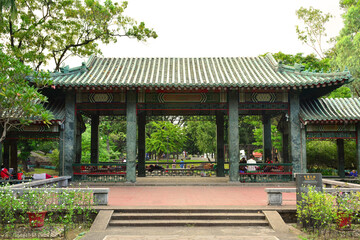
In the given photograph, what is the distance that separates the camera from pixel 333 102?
16156 mm

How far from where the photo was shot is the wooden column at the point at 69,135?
1473cm

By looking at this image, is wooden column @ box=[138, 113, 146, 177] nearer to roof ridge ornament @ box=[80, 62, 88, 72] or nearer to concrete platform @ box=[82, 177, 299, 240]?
concrete platform @ box=[82, 177, 299, 240]

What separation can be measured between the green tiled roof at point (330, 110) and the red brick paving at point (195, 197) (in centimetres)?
437

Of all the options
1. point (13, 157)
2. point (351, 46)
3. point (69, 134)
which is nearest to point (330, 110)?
point (69, 134)

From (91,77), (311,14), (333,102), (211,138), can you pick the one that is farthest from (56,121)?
(311,14)

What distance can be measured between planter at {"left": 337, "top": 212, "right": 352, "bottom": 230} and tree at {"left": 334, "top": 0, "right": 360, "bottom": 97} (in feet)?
71.0

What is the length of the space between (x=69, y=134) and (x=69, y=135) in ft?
0.16

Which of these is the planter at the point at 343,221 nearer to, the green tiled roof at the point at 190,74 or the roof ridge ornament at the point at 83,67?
the green tiled roof at the point at 190,74

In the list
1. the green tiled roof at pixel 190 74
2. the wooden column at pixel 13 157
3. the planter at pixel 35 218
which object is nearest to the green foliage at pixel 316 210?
the planter at pixel 35 218

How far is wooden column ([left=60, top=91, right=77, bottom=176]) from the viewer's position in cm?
1473

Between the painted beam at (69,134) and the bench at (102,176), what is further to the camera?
the bench at (102,176)

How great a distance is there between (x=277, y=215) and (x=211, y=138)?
79.7 ft

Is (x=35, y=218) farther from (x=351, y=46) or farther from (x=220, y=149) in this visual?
Result: (x=351, y=46)

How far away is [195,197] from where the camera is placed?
441 inches
